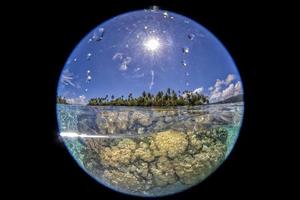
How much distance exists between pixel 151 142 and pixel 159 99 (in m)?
0.53

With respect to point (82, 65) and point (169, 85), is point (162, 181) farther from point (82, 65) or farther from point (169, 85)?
point (82, 65)

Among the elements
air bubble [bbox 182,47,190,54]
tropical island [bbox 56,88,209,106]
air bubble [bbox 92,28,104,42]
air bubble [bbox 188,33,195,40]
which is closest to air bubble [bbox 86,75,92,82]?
tropical island [bbox 56,88,209,106]

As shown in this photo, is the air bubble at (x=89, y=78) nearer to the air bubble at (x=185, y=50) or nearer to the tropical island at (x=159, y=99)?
the tropical island at (x=159, y=99)

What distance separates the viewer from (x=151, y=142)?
7207 mm


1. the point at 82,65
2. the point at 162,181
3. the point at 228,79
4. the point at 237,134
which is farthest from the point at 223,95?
the point at 82,65

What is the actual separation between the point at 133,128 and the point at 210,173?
4.13 feet

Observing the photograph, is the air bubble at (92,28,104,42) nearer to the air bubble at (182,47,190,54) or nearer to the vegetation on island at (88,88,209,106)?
the vegetation on island at (88,88,209,106)

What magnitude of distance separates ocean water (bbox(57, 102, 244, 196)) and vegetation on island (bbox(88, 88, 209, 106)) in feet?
0.21

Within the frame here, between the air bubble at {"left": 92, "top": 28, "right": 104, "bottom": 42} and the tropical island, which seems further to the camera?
the air bubble at {"left": 92, "top": 28, "right": 104, "bottom": 42}

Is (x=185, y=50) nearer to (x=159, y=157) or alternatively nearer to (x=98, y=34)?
(x=98, y=34)

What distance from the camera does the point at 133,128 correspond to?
7.22 m

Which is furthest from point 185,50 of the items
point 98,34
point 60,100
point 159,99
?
point 60,100

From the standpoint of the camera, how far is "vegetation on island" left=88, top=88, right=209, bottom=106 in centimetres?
703

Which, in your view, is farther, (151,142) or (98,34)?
(98,34)
